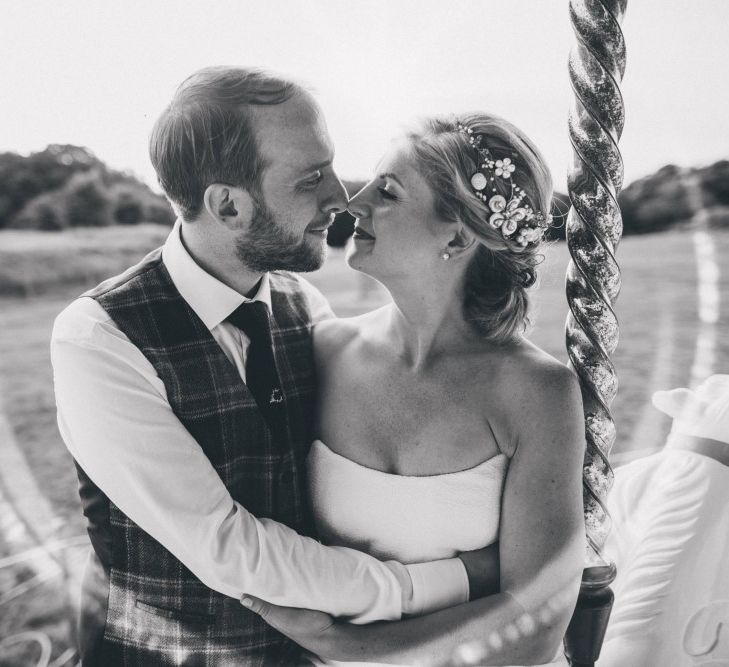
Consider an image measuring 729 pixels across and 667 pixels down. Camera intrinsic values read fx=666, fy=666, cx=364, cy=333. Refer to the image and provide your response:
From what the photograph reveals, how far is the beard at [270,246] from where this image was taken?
142 centimetres

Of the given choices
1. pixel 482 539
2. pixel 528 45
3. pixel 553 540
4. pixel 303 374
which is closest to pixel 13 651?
pixel 303 374

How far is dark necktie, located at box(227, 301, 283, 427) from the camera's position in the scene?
1.41 meters

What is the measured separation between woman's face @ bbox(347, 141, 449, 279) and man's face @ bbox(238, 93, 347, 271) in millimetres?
78

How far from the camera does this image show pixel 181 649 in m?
1.34

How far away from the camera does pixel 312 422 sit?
1.56 metres

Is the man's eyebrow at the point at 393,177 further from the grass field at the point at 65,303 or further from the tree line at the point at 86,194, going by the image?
the tree line at the point at 86,194

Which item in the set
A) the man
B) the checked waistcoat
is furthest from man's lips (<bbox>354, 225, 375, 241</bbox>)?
the man

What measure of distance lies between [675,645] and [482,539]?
1.43ft

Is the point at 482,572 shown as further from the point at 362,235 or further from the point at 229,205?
the point at 229,205

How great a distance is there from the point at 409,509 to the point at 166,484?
0.50 meters

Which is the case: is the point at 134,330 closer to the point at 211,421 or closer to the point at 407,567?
the point at 211,421

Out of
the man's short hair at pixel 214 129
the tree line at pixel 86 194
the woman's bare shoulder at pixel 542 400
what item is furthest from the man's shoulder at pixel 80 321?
the tree line at pixel 86 194

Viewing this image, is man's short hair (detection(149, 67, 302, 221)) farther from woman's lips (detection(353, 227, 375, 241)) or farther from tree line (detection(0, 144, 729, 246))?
tree line (detection(0, 144, 729, 246))

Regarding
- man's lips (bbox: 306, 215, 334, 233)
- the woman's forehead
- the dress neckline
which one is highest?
the woman's forehead
